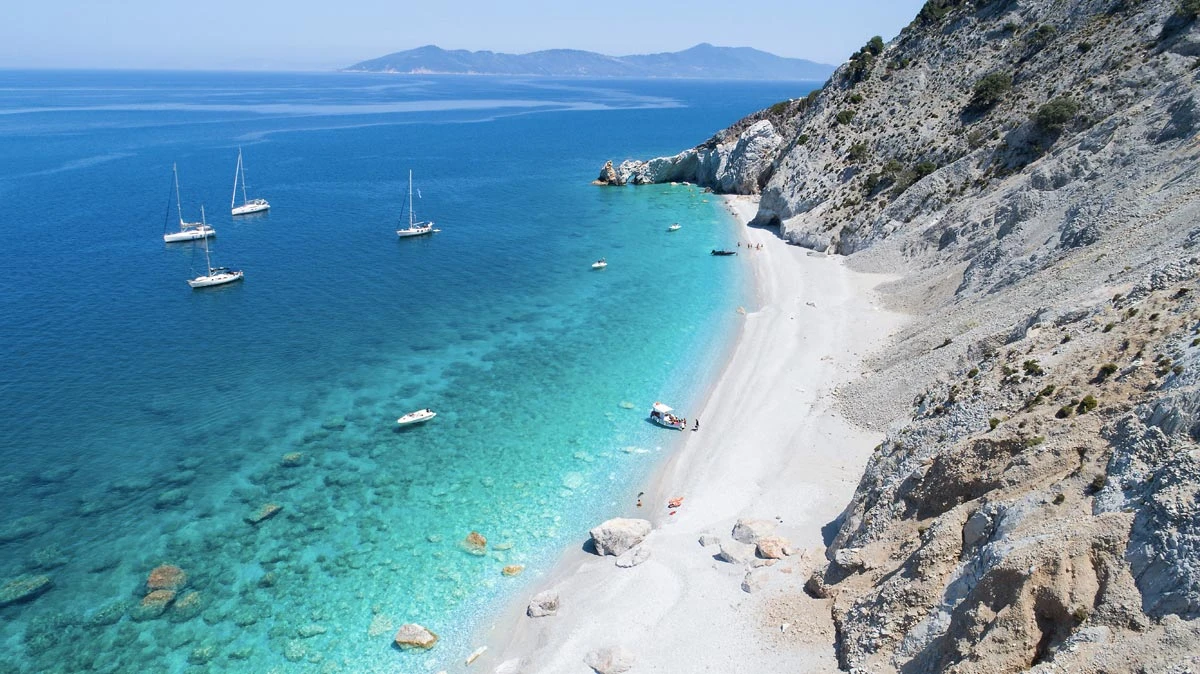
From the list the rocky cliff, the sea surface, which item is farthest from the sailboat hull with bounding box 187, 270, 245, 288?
the rocky cliff

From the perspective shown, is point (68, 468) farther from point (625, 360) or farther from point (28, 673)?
point (625, 360)

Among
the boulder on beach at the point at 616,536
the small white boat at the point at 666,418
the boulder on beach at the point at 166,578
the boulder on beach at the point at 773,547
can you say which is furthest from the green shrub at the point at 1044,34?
the boulder on beach at the point at 166,578

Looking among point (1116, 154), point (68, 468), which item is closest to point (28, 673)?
point (68, 468)

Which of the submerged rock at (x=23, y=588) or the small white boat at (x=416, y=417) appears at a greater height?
the small white boat at (x=416, y=417)

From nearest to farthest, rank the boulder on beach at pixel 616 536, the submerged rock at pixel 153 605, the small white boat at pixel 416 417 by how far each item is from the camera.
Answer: the submerged rock at pixel 153 605
the boulder on beach at pixel 616 536
the small white boat at pixel 416 417

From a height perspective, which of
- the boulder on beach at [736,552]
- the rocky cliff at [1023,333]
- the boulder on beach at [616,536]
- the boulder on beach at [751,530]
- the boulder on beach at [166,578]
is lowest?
the boulder on beach at [166,578]

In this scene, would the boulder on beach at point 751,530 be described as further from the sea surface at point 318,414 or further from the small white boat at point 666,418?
the small white boat at point 666,418
